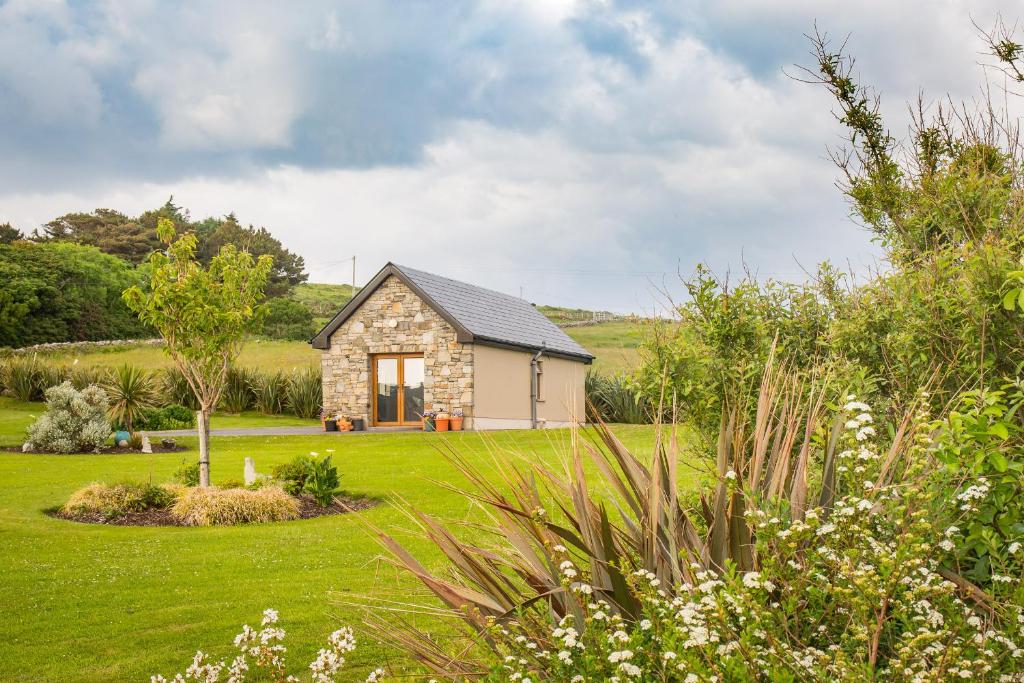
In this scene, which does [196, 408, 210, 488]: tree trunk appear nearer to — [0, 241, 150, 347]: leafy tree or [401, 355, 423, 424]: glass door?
[401, 355, 423, 424]: glass door

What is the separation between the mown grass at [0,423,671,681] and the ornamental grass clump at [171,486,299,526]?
42cm

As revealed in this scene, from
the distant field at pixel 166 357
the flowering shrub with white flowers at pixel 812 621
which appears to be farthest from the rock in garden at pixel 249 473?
the distant field at pixel 166 357

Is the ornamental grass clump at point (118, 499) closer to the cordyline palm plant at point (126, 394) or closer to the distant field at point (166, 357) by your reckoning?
the cordyline palm plant at point (126, 394)

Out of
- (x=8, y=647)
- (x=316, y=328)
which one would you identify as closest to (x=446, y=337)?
(x=8, y=647)

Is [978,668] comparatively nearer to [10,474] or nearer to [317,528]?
[317,528]

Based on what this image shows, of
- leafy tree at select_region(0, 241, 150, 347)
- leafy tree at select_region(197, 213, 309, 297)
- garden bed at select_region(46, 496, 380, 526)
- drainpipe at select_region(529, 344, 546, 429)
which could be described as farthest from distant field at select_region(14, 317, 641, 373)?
garden bed at select_region(46, 496, 380, 526)

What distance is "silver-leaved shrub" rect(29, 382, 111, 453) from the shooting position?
1847 cm

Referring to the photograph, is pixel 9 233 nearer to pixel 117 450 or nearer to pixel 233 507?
pixel 117 450

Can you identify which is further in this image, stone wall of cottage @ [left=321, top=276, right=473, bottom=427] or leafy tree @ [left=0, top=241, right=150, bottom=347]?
leafy tree @ [left=0, top=241, right=150, bottom=347]

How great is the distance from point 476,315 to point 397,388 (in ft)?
11.3

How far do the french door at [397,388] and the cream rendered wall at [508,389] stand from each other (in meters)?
1.92

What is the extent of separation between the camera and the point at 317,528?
1027 cm

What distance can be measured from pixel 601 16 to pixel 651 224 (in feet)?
8.74

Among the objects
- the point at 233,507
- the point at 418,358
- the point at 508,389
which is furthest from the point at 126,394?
Result: the point at 233,507
